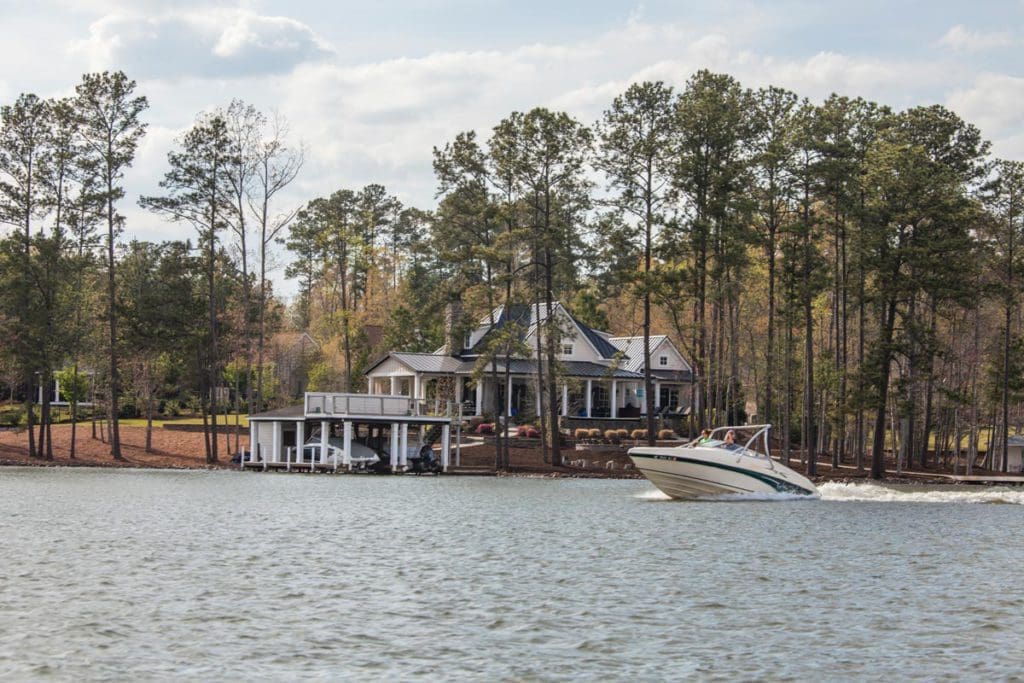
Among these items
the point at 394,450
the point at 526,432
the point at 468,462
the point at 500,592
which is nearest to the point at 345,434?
the point at 394,450

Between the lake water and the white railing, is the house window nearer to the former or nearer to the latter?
the white railing

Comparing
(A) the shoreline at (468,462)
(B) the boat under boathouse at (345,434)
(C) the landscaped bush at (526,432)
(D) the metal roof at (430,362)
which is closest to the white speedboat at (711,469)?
(A) the shoreline at (468,462)

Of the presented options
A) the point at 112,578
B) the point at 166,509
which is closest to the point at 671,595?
the point at 112,578

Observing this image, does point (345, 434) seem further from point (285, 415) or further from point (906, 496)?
point (906, 496)

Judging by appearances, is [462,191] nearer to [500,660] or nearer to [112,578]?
[112,578]

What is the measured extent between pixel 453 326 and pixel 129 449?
19284 millimetres

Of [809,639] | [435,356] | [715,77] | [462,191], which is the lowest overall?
[809,639]

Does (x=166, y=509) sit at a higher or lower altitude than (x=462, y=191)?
lower

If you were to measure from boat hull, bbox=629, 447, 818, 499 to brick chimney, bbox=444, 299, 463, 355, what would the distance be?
20299mm

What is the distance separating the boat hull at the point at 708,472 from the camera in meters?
41.5

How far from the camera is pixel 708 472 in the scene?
137ft

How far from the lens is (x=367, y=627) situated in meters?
18.9

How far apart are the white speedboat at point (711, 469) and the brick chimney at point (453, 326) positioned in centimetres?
2036

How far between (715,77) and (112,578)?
148ft
